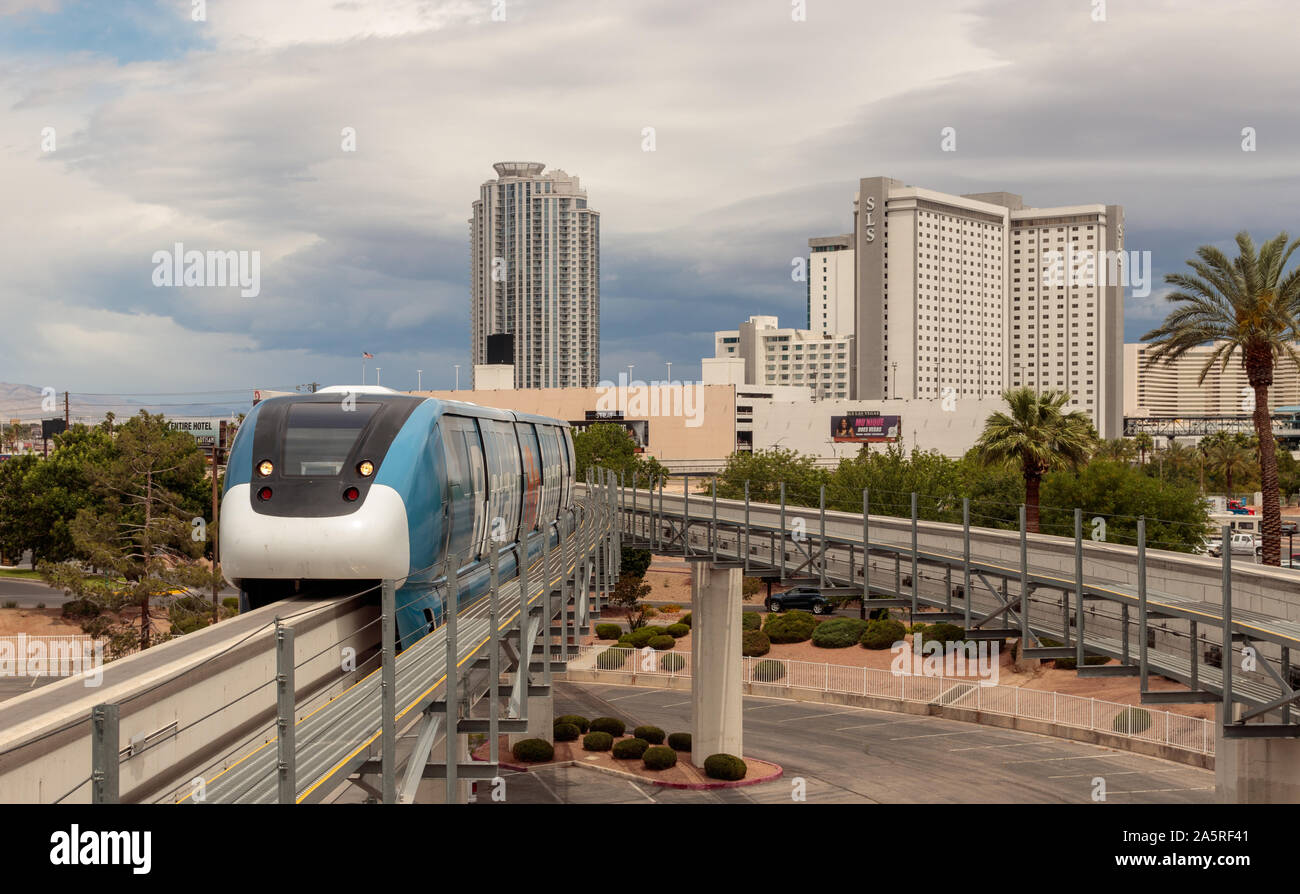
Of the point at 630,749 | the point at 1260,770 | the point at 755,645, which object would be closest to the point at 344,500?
the point at 1260,770

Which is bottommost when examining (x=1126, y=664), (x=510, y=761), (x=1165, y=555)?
(x=510, y=761)

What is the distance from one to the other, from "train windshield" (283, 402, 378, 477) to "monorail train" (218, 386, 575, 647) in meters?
0.01

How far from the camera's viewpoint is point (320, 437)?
1351cm

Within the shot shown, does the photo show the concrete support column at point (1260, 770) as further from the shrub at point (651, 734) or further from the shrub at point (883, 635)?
the shrub at point (883, 635)

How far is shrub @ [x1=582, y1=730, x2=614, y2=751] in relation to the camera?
40.3 meters

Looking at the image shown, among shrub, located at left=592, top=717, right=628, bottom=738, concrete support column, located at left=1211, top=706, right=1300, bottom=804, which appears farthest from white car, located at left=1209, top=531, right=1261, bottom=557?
concrete support column, located at left=1211, top=706, right=1300, bottom=804

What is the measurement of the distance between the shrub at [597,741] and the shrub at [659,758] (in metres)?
2.12

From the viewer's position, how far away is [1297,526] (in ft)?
308

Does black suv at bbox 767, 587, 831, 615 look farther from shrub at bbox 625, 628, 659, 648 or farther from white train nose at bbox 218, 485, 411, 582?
white train nose at bbox 218, 485, 411, 582

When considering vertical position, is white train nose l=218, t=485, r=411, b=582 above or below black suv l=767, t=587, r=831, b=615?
above

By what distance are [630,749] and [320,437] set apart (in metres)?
28.4
